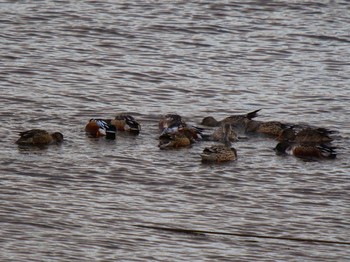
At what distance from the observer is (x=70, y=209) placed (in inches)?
399

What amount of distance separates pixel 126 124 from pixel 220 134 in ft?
3.49

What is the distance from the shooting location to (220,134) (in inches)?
512

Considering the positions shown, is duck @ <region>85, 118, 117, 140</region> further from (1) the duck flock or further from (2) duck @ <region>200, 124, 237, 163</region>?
(2) duck @ <region>200, 124, 237, 163</region>

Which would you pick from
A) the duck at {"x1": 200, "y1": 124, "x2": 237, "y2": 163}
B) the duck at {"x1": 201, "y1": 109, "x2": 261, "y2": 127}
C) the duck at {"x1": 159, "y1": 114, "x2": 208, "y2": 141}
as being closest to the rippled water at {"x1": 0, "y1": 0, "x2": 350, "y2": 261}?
the duck at {"x1": 200, "y1": 124, "x2": 237, "y2": 163}

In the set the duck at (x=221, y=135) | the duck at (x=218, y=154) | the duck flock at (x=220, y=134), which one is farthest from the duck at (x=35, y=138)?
the duck at (x=221, y=135)

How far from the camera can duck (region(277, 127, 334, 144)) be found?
12.7 m

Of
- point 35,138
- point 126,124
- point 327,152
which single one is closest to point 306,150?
Answer: point 327,152

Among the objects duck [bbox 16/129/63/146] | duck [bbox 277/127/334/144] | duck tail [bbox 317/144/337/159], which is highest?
duck [bbox 16/129/63/146]

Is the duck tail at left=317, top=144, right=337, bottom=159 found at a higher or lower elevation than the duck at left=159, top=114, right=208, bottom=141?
lower

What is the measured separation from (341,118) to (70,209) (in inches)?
198

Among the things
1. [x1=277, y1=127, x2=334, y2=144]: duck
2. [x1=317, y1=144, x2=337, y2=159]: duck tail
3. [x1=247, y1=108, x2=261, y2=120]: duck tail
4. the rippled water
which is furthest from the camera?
[x1=247, y1=108, x2=261, y2=120]: duck tail

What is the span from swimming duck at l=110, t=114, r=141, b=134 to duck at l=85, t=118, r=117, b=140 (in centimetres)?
7

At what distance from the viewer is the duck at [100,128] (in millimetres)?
12781

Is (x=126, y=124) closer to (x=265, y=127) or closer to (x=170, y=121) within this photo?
(x=170, y=121)
